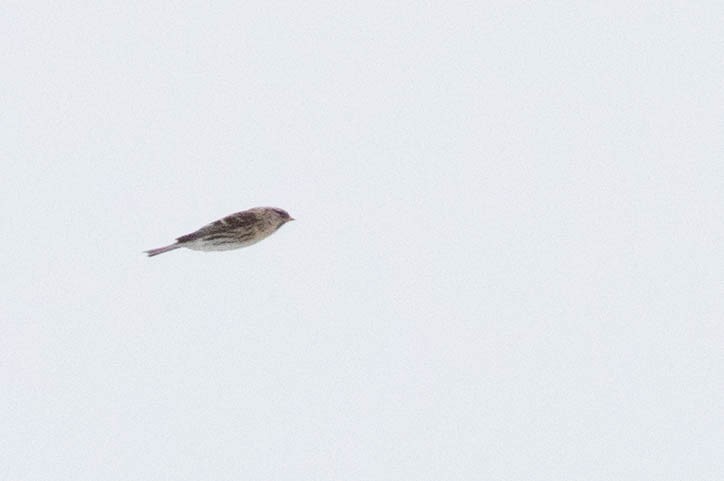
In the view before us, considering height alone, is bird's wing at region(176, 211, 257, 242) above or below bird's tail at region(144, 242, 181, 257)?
above

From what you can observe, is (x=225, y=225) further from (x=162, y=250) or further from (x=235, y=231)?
(x=162, y=250)

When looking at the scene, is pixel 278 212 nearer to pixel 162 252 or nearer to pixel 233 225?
pixel 233 225

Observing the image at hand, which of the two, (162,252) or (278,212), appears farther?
(278,212)

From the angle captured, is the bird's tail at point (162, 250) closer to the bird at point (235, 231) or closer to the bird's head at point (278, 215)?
the bird at point (235, 231)

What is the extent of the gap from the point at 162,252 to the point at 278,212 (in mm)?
2423

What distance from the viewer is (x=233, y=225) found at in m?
18.6

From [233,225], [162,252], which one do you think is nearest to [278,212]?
[233,225]

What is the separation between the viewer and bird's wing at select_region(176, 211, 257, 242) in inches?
714

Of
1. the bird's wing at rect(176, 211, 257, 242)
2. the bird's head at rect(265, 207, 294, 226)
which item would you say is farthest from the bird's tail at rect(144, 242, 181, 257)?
the bird's head at rect(265, 207, 294, 226)

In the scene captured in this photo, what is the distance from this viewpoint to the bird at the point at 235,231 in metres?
18.2

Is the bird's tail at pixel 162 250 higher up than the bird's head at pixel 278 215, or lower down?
lower down

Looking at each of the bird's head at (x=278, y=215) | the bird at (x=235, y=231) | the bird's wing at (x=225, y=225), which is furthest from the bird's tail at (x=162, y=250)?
the bird's head at (x=278, y=215)

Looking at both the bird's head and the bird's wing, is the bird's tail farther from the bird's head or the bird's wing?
the bird's head

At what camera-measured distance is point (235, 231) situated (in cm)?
1861
